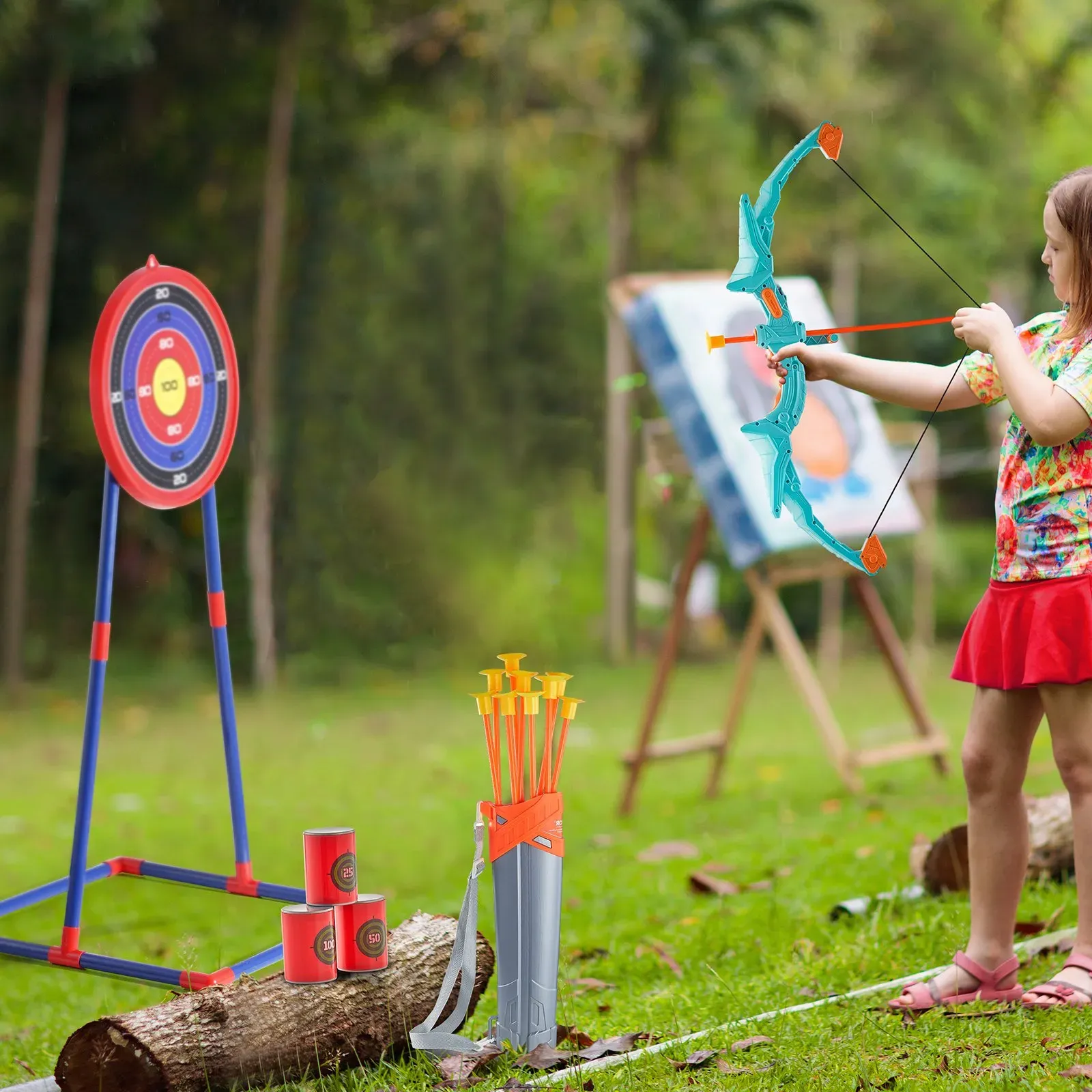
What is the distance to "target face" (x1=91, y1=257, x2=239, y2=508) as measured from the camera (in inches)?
107

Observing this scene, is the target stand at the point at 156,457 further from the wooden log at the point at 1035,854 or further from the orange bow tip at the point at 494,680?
the wooden log at the point at 1035,854

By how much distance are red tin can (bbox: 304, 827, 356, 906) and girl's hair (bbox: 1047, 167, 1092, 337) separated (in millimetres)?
1365

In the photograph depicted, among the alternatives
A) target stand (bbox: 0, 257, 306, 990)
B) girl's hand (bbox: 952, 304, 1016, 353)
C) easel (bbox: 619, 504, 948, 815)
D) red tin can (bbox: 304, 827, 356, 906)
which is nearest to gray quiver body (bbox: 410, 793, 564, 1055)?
red tin can (bbox: 304, 827, 356, 906)

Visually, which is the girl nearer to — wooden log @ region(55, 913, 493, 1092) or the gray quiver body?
the gray quiver body

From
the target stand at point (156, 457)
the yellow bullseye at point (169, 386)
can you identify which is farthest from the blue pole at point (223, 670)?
the yellow bullseye at point (169, 386)

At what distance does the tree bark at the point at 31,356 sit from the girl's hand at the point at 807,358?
6167 mm

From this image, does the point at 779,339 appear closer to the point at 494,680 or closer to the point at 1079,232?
the point at 1079,232

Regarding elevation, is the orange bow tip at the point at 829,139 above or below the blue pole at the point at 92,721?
above

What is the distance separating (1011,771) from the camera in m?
2.35

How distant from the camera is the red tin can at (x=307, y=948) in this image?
2.22 m

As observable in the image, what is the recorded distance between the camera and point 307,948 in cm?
222

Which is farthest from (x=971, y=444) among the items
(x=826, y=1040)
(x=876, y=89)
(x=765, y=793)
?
(x=826, y=1040)

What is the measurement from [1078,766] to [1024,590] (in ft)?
0.91

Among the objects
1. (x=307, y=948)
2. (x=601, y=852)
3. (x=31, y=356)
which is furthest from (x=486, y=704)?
(x=31, y=356)
